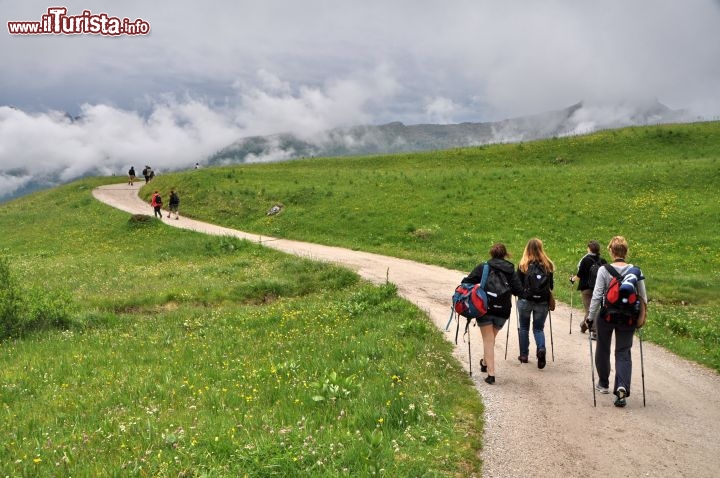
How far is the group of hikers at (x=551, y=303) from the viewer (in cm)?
928

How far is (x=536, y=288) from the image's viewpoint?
11.3 metres

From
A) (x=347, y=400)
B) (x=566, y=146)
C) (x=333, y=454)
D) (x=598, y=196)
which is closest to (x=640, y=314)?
(x=347, y=400)

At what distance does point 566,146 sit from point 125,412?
2273 inches

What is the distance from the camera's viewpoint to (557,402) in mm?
9422

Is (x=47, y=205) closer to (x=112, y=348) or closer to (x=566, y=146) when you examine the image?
(x=112, y=348)

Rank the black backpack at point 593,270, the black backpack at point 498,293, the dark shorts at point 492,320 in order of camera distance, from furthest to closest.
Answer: the black backpack at point 593,270
the dark shorts at point 492,320
the black backpack at point 498,293

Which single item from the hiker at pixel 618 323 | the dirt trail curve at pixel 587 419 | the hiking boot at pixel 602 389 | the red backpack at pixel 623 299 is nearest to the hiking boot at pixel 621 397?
the hiker at pixel 618 323

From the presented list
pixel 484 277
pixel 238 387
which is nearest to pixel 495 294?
pixel 484 277

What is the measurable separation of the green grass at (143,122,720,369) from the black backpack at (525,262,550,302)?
4899 mm

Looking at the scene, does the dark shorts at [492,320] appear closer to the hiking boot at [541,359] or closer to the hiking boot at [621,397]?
the hiking boot at [541,359]

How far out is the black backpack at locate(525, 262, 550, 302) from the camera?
11.3 m

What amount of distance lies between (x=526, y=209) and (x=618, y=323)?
26774 mm

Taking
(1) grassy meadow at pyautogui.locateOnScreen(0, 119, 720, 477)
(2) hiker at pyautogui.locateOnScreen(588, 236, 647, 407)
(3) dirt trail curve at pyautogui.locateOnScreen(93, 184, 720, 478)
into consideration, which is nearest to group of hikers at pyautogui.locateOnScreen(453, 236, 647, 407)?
(2) hiker at pyautogui.locateOnScreen(588, 236, 647, 407)

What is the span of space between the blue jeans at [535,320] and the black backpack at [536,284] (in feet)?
0.51
